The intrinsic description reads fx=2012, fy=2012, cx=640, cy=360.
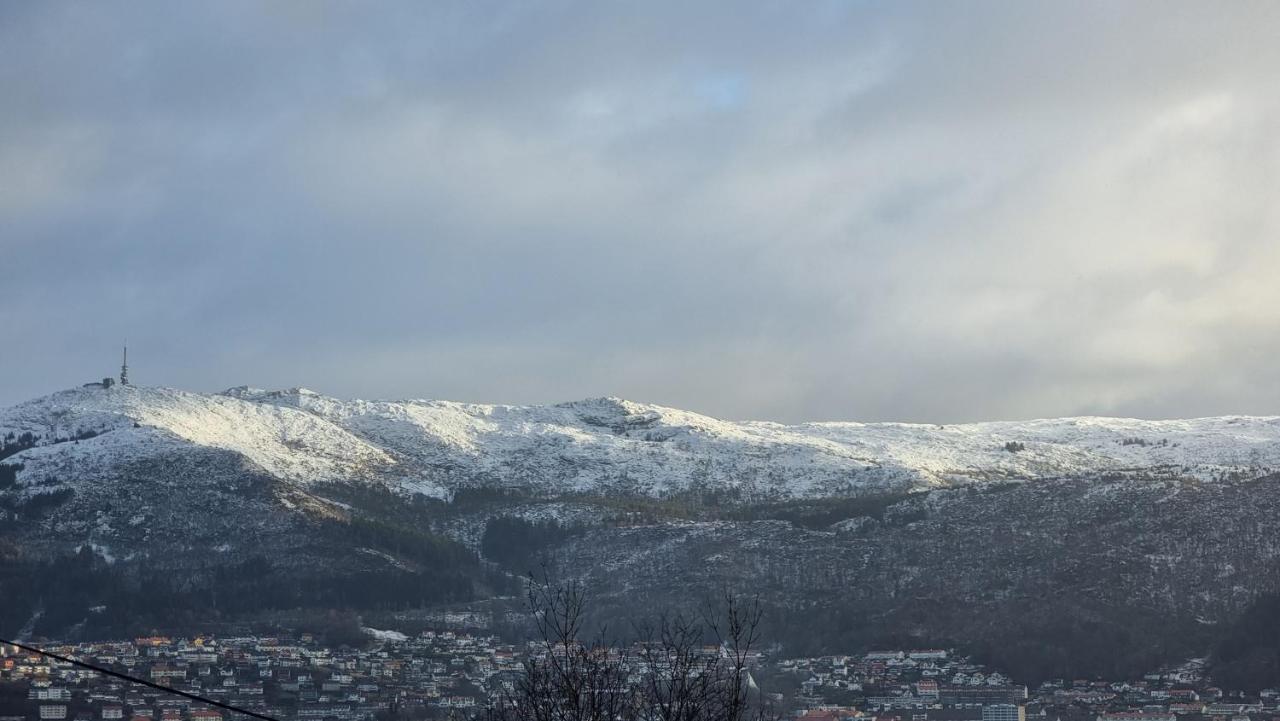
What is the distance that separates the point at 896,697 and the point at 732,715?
6021 inches

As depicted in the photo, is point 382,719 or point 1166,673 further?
point 1166,673

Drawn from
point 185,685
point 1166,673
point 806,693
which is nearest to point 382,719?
point 185,685

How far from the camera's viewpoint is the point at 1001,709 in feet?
597

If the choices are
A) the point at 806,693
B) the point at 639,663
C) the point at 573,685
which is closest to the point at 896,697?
the point at 806,693

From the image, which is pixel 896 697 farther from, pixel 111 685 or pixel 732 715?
pixel 732 715

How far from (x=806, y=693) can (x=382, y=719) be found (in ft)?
150

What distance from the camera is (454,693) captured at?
194 m

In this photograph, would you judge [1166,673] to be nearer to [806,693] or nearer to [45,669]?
[806,693]

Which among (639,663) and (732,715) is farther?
(639,663)

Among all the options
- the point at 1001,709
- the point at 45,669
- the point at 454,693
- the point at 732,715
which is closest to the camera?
the point at 732,715

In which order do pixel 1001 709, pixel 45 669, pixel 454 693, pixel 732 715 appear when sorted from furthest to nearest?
pixel 454 693 → pixel 1001 709 → pixel 45 669 → pixel 732 715

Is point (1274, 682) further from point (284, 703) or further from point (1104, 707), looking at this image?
point (284, 703)

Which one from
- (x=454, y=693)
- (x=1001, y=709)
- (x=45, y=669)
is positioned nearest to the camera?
(x=45, y=669)

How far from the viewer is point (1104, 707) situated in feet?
600
